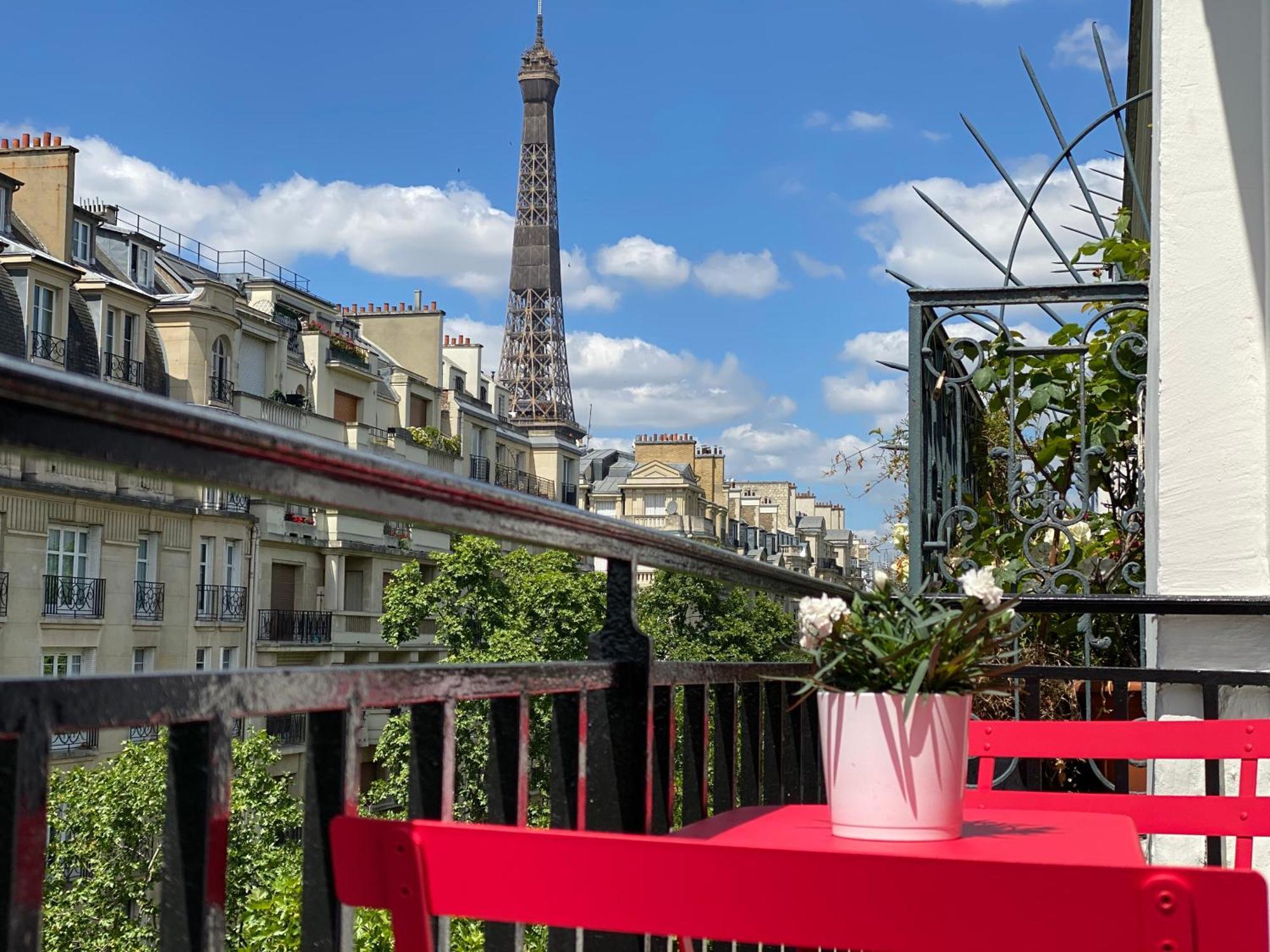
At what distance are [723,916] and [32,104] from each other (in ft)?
276

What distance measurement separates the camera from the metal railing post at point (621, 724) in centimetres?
156

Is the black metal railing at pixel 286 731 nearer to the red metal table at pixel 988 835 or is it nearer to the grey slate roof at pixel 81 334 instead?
the grey slate roof at pixel 81 334

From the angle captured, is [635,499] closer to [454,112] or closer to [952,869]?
[454,112]

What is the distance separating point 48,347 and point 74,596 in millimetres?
6587

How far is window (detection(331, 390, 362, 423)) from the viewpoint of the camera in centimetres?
4316

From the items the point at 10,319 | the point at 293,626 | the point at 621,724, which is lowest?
the point at 293,626

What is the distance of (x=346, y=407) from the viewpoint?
43844mm

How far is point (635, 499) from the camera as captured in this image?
205ft

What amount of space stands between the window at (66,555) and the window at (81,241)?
267 inches

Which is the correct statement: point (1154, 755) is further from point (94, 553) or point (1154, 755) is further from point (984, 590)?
point (94, 553)

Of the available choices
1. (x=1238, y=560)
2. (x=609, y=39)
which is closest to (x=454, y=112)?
(x=609, y=39)

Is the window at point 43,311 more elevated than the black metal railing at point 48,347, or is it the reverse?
the window at point 43,311

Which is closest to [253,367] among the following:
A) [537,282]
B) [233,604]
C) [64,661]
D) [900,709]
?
[233,604]

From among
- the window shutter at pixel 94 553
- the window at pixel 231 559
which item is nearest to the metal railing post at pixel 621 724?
the window shutter at pixel 94 553
